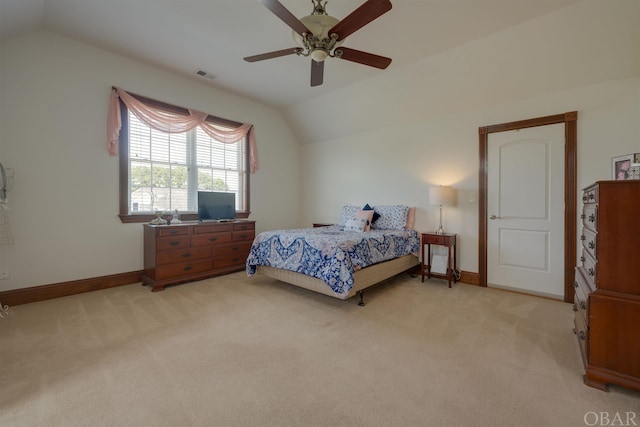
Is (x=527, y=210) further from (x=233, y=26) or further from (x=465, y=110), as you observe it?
(x=233, y=26)

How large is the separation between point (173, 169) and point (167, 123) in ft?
2.23

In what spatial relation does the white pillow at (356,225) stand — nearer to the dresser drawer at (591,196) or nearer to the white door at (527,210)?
the white door at (527,210)

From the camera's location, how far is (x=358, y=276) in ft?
9.51

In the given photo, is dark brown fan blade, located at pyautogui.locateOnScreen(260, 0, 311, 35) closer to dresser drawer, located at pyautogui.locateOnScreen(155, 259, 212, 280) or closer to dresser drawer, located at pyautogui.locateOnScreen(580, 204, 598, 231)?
dresser drawer, located at pyautogui.locateOnScreen(580, 204, 598, 231)

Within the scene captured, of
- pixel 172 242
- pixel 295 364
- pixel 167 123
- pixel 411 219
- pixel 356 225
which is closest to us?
pixel 295 364

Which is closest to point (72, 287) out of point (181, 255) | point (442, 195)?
point (181, 255)

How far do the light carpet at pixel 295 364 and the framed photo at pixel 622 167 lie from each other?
1.40 m

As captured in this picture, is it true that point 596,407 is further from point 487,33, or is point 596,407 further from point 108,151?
point 108,151

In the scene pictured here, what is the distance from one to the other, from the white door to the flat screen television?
387 centimetres

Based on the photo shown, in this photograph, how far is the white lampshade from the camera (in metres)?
3.69

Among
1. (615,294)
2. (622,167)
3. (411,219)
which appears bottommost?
(615,294)

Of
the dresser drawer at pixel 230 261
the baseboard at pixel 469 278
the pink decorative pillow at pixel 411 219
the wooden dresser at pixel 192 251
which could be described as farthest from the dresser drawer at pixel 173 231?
the baseboard at pixel 469 278

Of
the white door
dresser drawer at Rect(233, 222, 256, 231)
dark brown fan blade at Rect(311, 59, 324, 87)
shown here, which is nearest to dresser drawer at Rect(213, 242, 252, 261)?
dresser drawer at Rect(233, 222, 256, 231)

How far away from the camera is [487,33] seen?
9.53 ft
